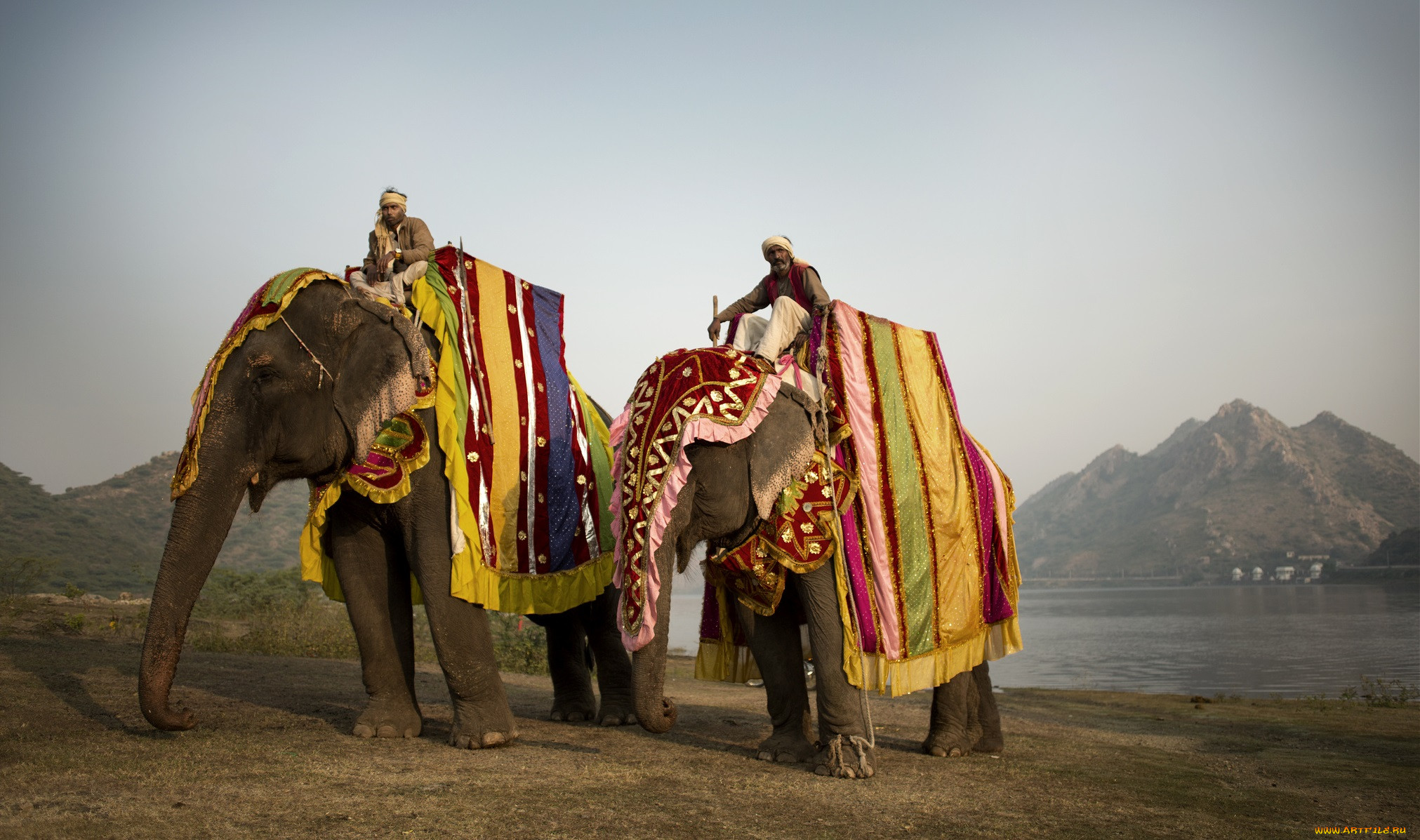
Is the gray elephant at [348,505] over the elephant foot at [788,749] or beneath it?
over

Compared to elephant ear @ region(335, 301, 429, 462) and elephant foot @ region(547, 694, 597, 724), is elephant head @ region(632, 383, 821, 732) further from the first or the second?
elephant foot @ region(547, 694, 597, 724)

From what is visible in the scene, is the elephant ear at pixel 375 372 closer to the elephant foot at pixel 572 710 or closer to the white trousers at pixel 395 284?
the white trousers at pixel 395 284

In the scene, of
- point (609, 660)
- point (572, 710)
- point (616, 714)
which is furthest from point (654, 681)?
point (572, 710)

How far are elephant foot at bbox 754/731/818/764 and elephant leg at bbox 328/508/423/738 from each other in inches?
99.4

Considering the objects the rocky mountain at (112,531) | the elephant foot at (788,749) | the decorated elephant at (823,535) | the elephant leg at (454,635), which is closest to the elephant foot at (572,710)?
the decorated elephant at (823,535)

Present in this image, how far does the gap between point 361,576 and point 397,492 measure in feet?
3.09

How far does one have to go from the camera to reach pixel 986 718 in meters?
8.06

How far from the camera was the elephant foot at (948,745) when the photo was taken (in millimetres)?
7551

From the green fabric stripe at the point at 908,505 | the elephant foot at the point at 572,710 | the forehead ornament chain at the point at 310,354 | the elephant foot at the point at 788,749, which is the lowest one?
the elephant foot at the point at 572,710

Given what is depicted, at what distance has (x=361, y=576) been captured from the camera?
23.6 feet

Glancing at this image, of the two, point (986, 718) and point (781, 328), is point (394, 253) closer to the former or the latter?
point (781, 328)

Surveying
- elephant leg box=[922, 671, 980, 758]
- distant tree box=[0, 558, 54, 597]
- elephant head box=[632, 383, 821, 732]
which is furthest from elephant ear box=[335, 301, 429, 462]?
distant tree box=[0, 558, 54, 597]

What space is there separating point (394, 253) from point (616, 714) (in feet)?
14.0

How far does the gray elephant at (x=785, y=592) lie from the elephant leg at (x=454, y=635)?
1.53 metres
